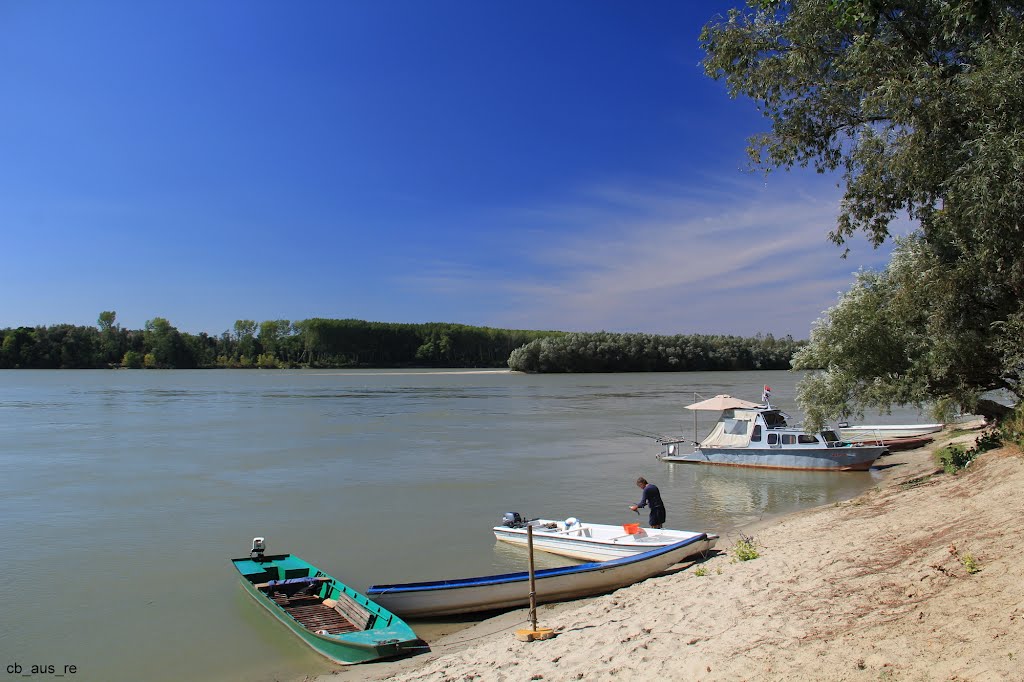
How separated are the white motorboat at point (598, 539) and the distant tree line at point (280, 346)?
15034cm

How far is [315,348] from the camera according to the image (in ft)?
526

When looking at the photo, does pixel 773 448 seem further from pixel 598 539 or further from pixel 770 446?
pixel 598 539

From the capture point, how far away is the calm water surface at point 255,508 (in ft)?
35.7

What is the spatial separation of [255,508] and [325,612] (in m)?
9.91

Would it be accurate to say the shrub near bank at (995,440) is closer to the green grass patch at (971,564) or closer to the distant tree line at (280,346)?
the green grass patch at (971,564)

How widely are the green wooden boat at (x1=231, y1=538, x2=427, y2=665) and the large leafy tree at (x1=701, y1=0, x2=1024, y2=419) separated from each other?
10.8 meters

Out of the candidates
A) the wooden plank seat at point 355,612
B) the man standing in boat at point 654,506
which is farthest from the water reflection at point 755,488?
the wooden plank seat at point 355,612

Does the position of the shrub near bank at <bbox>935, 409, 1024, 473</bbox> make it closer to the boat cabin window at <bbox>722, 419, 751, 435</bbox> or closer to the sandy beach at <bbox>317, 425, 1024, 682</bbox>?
the sandy beach at <bbox>317, 425, 1024, 682</bbox>

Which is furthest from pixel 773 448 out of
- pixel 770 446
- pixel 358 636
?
pixel 358 636

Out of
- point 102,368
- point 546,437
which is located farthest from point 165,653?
point 102,368

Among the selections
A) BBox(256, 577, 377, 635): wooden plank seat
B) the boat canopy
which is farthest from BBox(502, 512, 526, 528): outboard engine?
the boat canopy

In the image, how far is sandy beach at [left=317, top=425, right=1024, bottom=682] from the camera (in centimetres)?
575

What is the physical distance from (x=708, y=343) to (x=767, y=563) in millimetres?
124426

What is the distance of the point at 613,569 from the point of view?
11398 mm
